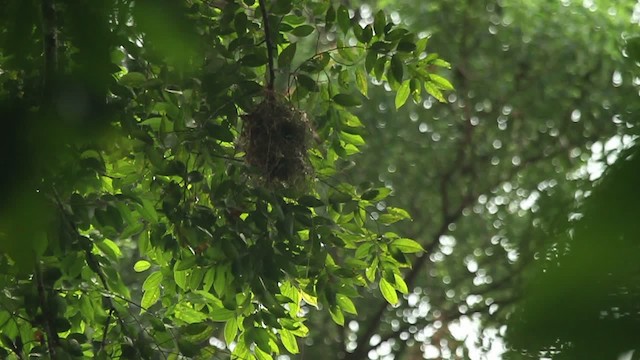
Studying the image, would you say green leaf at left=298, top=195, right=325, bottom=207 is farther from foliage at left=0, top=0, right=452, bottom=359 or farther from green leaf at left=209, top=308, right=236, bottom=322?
green leaf at left=209, top=308, right=236, bottom=322

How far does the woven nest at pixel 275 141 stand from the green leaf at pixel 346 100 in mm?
113

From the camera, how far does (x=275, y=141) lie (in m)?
2.99

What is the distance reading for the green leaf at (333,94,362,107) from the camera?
297 cm

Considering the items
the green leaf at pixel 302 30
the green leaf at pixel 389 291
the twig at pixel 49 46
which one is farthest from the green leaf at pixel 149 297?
the twig at pixel 49 46

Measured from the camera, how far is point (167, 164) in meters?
2.76

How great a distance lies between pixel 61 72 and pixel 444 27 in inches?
242

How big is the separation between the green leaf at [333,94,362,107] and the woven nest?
113 mm

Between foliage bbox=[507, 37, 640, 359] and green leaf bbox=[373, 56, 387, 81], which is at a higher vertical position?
foliage bbox=[507, 37, 640, 359]

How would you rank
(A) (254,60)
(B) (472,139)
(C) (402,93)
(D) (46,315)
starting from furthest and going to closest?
1. (B) (472,139)
2. (C) (402,93)
3. (A) (254,60)
4. (D) (46,315)

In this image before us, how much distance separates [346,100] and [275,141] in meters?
0.24

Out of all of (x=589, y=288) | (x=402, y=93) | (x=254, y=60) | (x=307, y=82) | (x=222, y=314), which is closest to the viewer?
(x=589, y=288)

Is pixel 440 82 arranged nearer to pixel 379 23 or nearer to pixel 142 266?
pixel 379 23

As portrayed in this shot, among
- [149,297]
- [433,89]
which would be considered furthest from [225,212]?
[433,89]

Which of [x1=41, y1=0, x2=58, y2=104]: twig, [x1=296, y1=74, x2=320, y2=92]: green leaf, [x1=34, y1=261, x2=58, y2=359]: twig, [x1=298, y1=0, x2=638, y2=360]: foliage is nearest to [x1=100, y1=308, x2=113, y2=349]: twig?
[x1=34, y1=261, x2=58, y2=359]: twig
